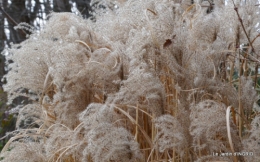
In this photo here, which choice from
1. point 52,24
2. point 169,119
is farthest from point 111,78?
point 52,24

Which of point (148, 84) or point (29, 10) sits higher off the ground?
point (29, 10)

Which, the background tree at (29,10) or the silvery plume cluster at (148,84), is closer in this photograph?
the silvery plume cluster at (148,84)

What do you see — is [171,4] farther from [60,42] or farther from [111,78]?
[60,42]

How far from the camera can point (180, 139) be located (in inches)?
42.8

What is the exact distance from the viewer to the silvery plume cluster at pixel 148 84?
44.5 inches

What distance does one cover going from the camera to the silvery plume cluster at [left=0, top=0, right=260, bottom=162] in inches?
44.5

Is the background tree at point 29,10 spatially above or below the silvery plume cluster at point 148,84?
above

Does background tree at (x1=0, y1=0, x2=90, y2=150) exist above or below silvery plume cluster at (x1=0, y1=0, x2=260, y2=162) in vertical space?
above

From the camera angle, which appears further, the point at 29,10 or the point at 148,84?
the point at 29,10

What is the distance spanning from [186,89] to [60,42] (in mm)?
859

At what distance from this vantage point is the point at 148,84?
3.80 ft

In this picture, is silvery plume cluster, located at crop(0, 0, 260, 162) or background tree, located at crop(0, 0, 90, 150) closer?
silvery plume cluster, located at crop(0, 0, 260, 162)

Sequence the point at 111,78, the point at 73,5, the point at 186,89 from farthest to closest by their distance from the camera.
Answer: the point at 73,5 → the point at 111,78 → the point at 186,89

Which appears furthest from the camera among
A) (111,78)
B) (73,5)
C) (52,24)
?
(73,5)
